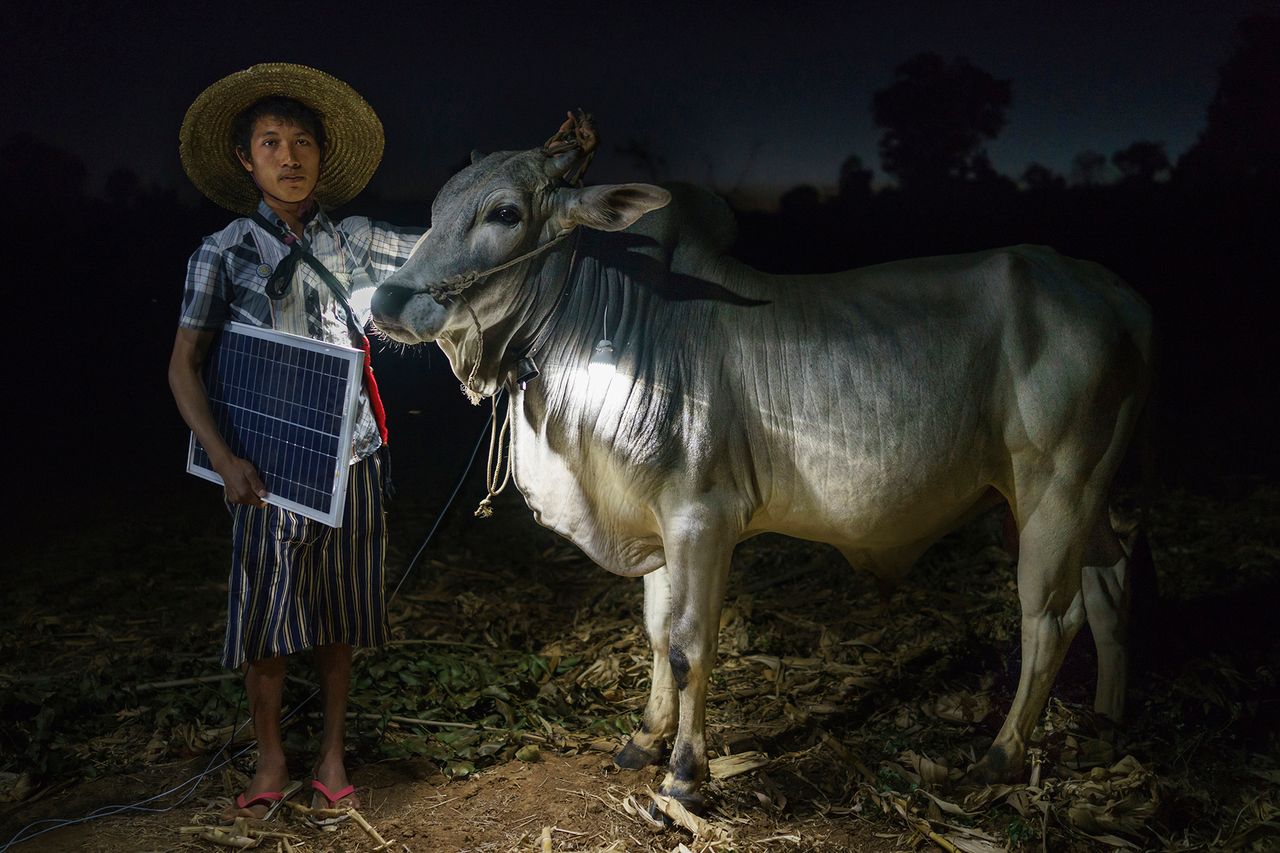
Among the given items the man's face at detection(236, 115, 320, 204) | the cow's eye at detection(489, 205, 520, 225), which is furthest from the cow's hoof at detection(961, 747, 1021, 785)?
the man's face at detection(236, 115, 320, 204)

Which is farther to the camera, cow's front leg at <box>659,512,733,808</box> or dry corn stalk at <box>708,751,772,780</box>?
dry corn stalk at <box>708,751,772,780</box>

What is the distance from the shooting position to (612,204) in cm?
310

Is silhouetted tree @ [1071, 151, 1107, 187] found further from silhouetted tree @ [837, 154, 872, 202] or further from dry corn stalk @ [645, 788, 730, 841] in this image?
dry corn stalk @ [645, 788, 730, 841]

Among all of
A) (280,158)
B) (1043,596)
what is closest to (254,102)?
(280,158)

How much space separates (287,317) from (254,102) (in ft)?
2.32

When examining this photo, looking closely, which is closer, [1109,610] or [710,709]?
[1109,610]

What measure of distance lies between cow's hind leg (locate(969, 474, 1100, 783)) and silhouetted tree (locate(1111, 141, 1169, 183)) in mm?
3216

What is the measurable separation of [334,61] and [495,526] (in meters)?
3.10

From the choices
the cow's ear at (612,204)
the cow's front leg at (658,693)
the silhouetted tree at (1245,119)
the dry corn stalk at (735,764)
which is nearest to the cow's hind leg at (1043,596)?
the dry corn stalk at (735,764)

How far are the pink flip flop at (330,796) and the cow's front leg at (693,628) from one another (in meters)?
1.08

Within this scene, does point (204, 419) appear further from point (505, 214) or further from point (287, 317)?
point (505, 214)

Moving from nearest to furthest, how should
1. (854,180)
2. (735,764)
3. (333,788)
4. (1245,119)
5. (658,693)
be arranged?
(333,788)
(735,764)
(658,693)
(1245,119)
(854,180)

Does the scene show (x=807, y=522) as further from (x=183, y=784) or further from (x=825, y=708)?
(x=183, y=784)

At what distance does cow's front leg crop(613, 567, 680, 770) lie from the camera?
372 centimetres
